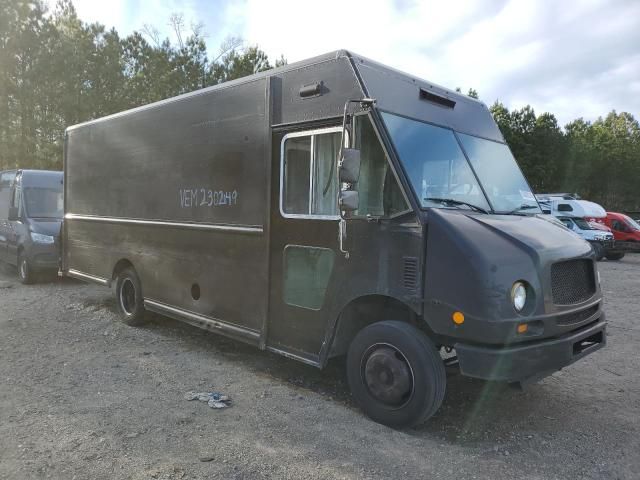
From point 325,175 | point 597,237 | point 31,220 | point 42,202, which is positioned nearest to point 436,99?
point 325,175

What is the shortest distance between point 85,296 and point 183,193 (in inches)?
179

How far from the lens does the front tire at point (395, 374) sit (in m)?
3.81

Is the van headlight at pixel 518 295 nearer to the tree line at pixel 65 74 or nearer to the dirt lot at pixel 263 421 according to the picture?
the dirt lot at pixel 263 421

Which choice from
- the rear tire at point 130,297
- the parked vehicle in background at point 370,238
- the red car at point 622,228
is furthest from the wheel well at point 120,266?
the red car at point 622,228

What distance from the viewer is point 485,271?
3551mm

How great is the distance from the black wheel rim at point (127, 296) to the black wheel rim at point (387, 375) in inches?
172

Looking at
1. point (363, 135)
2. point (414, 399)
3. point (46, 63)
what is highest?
point (46, 63)

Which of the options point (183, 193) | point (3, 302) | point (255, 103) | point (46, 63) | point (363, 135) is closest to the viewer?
point (363, 135)

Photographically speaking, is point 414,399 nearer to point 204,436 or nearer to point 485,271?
point 485,271

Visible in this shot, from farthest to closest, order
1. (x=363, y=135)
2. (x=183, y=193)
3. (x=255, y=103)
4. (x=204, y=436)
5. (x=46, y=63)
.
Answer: (x=46, y=63) < (x=183, y=193) < (x=255, y=103) < (x=363, y=135) < (x=204, y=436)

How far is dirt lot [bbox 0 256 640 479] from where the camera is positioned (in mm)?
3457

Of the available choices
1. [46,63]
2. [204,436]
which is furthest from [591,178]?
[204,436]

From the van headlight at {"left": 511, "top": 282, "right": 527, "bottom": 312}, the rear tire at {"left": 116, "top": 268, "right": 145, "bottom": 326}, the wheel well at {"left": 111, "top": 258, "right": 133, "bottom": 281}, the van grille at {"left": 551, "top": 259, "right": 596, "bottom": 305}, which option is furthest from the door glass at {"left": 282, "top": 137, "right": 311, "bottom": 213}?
the wheel well at {"left": 111, "top": 258, "right": 133, "bottom": 281}

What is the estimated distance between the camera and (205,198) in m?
5.77
